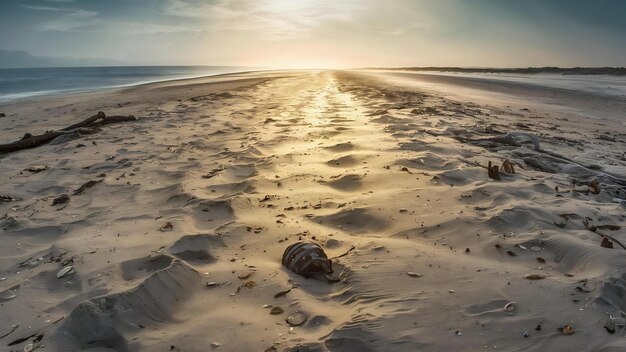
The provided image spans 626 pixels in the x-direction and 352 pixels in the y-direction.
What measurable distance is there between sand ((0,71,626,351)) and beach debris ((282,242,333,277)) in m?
0.10

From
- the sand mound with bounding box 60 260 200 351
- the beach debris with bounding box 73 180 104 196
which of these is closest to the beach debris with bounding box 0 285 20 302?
the sand mound with bounding box 60 260 200 351

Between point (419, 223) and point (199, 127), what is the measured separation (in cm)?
588

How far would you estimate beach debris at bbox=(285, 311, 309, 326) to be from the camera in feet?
7.09

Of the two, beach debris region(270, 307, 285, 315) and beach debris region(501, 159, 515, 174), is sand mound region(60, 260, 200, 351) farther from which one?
beach debris region(501, 159, 515, 174)

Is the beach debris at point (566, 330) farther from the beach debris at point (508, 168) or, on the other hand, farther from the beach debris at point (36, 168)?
the beach debris at point (36, 168)

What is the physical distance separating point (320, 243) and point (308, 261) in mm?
428

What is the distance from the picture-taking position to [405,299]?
2309mm

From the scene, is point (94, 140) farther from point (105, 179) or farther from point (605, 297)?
point (605, 297)

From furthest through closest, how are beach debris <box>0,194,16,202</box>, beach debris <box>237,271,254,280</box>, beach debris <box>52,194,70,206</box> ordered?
beach debris <box>0,194,16,202</box>
beach debris <box>52,194,70,206</box>
beach debris <box>237,271,254,280</box>

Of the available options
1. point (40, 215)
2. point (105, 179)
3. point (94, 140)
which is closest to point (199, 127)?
point (94, 140)

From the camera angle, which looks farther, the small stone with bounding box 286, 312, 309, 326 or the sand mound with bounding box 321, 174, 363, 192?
the sand mound with bounding box 321, 174, 363, 192

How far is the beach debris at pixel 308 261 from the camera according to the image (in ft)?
8.59

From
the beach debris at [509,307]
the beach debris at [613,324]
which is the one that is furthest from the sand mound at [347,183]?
the beach debris at [613,324]

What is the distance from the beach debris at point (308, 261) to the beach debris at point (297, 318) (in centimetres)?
40
